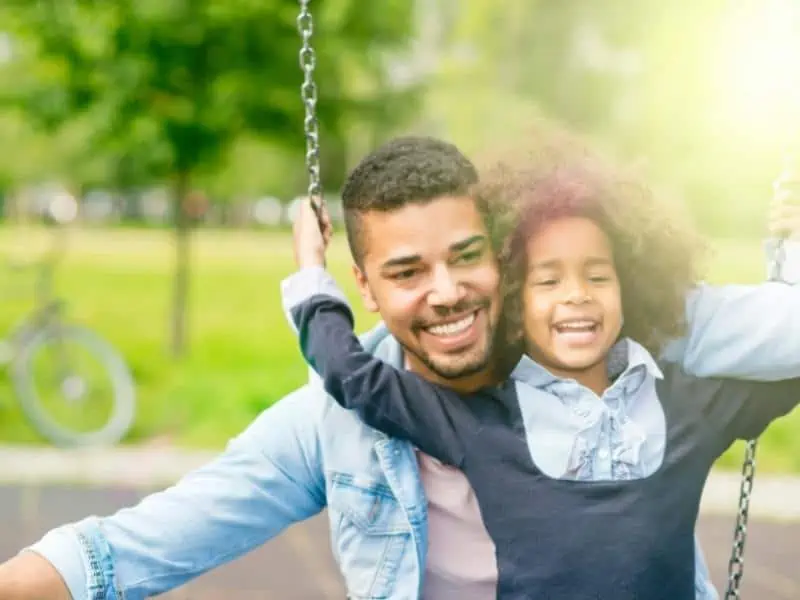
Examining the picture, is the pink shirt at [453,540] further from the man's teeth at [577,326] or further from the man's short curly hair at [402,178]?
the man's short curly hair at [402,178]

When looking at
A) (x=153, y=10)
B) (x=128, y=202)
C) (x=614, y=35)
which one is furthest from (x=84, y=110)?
(x=128, y=202)

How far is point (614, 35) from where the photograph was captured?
13.6 meters

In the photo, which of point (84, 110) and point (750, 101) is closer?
point (84, 110)

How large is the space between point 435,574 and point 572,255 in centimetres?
58

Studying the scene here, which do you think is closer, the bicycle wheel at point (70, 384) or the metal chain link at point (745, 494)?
the metal chain link at point (745, 494)

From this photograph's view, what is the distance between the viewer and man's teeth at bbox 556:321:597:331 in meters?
1.84

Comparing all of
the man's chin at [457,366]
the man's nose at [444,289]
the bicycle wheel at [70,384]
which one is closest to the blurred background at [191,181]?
the bicycle wheel at [70,384]

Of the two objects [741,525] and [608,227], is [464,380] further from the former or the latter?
[741,525]

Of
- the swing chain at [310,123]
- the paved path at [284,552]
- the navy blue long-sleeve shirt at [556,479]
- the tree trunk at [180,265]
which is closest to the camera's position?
the navy blue long-sleeve shirt at [556,479]

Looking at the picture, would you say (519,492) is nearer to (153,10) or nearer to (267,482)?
(267,482)

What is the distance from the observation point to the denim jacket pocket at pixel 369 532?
1.91 metres

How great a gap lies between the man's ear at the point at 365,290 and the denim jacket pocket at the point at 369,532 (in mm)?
298

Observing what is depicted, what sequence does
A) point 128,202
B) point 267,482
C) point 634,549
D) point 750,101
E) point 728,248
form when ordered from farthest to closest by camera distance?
1. point 128,202
2. point 728,248
3. point 750,101
4. point 267,482
5. point 634,549

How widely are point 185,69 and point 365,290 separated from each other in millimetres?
5121
